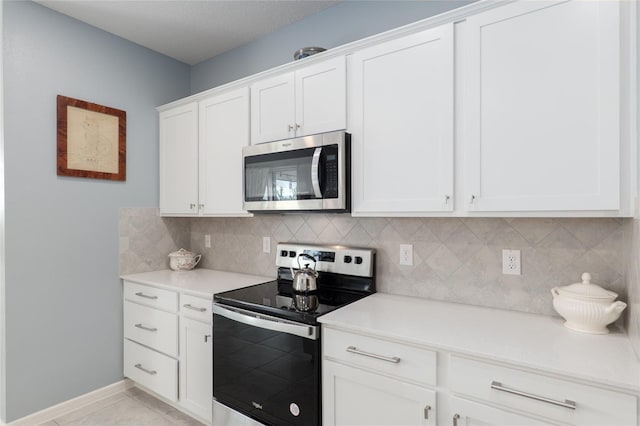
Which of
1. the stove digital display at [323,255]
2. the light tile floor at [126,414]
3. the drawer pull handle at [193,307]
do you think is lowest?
the light tile floor at [126,414]

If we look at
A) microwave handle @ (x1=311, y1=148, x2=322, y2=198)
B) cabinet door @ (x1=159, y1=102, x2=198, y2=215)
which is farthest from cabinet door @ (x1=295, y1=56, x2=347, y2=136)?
cabinet door @ (x1=159, y1=102, x2=198, y2=215)

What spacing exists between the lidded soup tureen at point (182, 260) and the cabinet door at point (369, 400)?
5.82 ft

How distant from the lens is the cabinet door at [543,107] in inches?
50.0

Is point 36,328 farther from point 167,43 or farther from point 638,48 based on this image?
point 638,48

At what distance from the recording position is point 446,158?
1.59 m

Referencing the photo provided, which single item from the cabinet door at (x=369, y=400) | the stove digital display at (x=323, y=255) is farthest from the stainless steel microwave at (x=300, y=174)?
the cabinet door at (x=369, y=400)

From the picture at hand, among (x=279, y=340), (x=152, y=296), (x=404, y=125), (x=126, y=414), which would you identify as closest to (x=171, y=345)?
(x=152, y=296)

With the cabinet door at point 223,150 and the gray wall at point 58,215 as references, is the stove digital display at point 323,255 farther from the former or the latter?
the gray wall at point 58,215

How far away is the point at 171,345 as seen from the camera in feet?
7.79

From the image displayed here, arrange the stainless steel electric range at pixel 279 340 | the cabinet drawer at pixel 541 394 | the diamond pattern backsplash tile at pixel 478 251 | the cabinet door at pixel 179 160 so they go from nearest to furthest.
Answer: the cabinet drawer at pixel 541 394, the diamond pattern backsplash tile at pixel 478 251, the stainless steel electric range at pixel 279 340, the cabinet door at pixel 179 160

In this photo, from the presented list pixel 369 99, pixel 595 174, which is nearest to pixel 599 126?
pixel 595 174

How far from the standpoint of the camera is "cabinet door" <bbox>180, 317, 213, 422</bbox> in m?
2.15

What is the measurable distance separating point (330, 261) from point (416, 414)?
1.03 meters

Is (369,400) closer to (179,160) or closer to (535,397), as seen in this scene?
(535,397)
